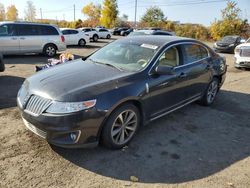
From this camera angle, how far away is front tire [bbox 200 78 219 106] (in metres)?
6.25

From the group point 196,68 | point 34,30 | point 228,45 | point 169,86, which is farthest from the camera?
point 228,45

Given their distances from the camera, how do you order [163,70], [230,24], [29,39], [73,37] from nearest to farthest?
[163,70] → [29,39] → [73,37] → [230,24]

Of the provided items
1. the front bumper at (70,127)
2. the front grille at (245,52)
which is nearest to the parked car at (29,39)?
the front grille at (245,52)

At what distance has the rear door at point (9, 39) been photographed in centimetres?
1209

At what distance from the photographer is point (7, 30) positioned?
12180mm

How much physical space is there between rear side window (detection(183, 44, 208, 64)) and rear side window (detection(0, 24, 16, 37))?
9464mm

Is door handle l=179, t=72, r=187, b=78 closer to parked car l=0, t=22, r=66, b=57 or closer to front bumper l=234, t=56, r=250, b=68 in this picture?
front bumper l=234, t=56, r=250, b=68

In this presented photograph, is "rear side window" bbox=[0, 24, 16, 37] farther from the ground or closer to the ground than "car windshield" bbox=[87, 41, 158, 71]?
farther from the ground

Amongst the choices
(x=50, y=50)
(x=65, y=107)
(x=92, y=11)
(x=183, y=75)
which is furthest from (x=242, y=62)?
(x=92, y=11)

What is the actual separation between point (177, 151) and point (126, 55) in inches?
74.6

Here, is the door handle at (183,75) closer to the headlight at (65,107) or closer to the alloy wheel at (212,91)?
the alloy wheel at (212,91)

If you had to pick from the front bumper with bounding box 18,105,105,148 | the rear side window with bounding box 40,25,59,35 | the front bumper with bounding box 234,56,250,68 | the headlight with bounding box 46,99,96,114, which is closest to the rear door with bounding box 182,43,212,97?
the front bumper with bounding box 18,105,105,148

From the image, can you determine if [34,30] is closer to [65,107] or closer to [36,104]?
[36,104]

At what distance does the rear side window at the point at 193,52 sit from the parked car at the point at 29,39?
9280 mm
